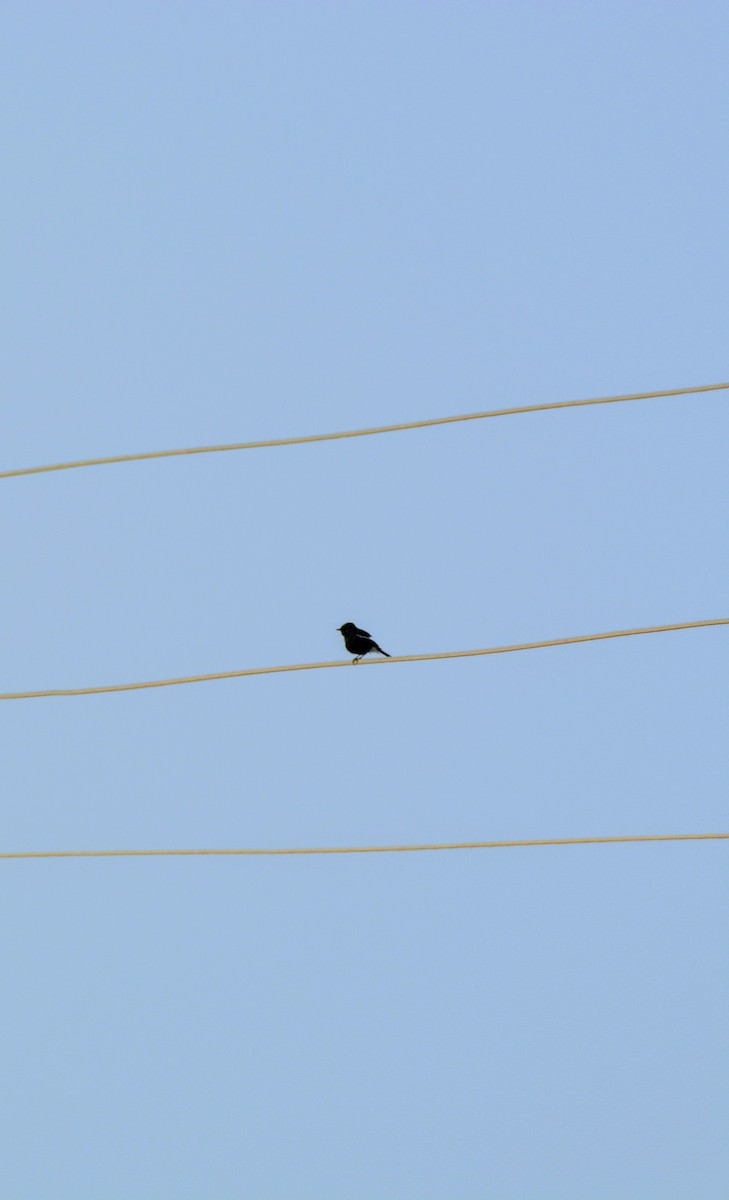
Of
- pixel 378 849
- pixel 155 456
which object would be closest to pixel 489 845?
pixel 378 849

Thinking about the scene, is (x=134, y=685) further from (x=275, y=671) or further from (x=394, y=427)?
(x=394, y=427)

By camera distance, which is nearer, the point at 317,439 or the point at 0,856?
the point at 317,439

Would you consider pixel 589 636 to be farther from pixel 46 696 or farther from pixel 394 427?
pixel 46 696

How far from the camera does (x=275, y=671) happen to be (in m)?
8.81

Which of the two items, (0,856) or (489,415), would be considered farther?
(0,856)

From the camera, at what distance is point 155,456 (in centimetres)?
888

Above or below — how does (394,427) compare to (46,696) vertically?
above

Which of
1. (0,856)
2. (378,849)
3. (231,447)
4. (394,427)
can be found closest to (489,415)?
(394,427)

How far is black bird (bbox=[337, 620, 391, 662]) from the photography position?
40.8 ft

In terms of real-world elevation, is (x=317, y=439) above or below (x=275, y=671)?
above

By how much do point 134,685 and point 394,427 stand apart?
4.00 ft

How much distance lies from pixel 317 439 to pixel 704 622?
1385 millimetres

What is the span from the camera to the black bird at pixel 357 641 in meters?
12.4

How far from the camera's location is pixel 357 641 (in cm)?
1248
